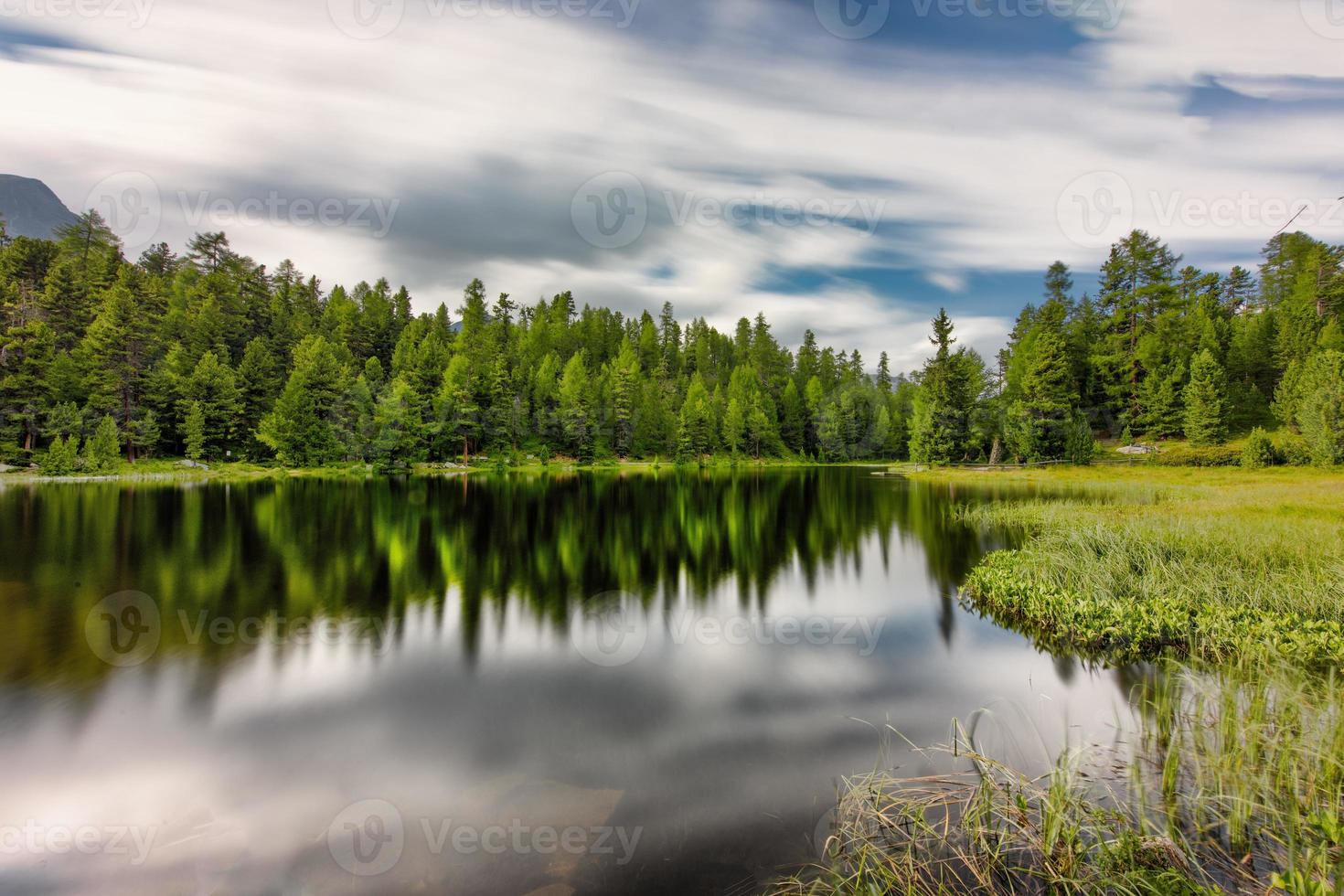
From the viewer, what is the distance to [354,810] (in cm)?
623

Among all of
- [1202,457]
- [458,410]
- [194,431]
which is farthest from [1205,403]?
[194,431]

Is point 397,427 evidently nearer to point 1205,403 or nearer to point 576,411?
point 576,411

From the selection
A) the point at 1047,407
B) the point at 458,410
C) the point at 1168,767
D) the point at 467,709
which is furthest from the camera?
the point at 458,410

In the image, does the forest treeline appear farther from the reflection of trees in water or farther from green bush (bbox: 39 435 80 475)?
the reflection of trees in water

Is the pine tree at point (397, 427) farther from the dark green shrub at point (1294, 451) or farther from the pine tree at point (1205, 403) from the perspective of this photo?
the dark green shrub at point (1294, 451)

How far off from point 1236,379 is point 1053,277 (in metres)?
27.6

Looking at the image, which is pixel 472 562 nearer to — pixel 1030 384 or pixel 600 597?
pixel 600 597

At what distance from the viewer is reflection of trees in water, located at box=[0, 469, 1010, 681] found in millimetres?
13578

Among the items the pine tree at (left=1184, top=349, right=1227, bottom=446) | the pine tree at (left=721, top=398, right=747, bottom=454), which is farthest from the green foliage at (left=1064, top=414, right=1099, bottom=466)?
the pine tree at (left=721, top=398, right=747, bottom=454)

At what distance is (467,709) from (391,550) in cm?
1370

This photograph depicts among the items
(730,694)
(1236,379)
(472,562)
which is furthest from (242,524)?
(1236,379)

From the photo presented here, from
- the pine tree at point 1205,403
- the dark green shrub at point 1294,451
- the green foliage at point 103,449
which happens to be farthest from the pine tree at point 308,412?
the dark green shrub at point 1294,451

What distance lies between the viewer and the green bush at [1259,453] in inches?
1547

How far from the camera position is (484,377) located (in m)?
75.9
